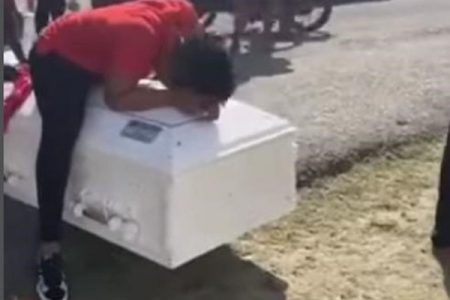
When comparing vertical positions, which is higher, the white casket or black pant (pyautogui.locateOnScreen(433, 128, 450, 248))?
the white casket

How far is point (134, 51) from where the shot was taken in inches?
137

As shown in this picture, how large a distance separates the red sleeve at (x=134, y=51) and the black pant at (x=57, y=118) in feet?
0.57

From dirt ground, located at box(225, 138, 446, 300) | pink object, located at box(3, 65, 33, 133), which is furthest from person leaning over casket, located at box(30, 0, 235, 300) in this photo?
dirt ground, located at box(225, 138, 446, 300)

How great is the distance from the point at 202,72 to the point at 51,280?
872 mm

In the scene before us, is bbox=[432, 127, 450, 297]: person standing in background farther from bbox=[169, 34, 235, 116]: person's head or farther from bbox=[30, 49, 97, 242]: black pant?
bbox=[30, 49, 97, 242]: black pant

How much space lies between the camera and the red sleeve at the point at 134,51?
11.4 ft

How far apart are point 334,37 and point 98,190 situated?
5.08 meters

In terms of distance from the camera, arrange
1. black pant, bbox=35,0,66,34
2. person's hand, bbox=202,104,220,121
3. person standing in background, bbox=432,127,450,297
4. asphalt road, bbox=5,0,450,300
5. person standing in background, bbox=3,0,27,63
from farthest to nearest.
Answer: black pant, bbox=35,0,66,34, person standing in background, bbox=3,0,27,63, person standing in background, bbox=432,127,450,297, asphalt road, bbox=5,0,450,300, person's hand, bbox=202,104,220,121

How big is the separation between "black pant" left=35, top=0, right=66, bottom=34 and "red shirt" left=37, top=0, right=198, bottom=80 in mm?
2526

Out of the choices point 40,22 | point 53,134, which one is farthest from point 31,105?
point 40,22

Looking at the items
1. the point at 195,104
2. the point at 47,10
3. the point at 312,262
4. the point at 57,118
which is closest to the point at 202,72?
the point at 195,104

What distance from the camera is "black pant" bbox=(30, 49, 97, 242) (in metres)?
3.59

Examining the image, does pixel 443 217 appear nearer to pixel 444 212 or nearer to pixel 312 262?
pixel 444 212

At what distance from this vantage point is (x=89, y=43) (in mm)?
3594
